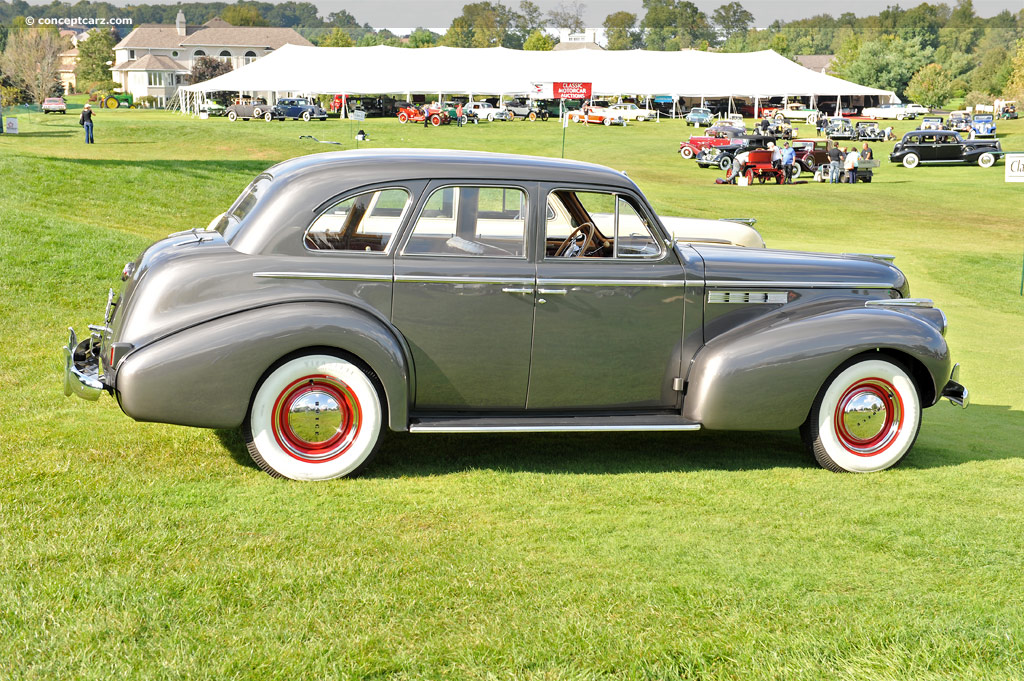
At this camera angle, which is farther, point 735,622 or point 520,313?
point 520,313

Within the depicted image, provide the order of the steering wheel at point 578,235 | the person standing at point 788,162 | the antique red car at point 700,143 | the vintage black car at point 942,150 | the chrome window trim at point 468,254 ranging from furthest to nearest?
the antique red car at point 700,143, the vintage black car at point 942,150, the person standing at point 788,162, the steering wheel at point 578,235, the chrome window trim at point 468,254

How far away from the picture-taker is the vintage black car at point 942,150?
4675 cm

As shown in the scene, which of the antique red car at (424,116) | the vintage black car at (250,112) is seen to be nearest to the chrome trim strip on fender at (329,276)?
the antique red car at (424,116)

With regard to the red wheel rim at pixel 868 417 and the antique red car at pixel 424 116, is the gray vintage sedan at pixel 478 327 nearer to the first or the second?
the red wheel rim at pixel 868 417

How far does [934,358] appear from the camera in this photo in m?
6.38

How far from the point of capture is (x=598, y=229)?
6.30 metres

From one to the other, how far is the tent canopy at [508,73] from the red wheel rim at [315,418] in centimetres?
5339

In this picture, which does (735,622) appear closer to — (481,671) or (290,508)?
(481,671)

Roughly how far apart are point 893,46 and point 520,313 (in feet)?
392

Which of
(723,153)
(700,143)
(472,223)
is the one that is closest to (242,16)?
(700,143)

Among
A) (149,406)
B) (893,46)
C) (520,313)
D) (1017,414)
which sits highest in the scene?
(893,46)

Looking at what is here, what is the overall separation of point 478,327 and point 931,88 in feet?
350

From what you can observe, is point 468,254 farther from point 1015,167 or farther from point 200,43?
point 200,43

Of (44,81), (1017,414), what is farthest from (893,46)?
(1017,414)
